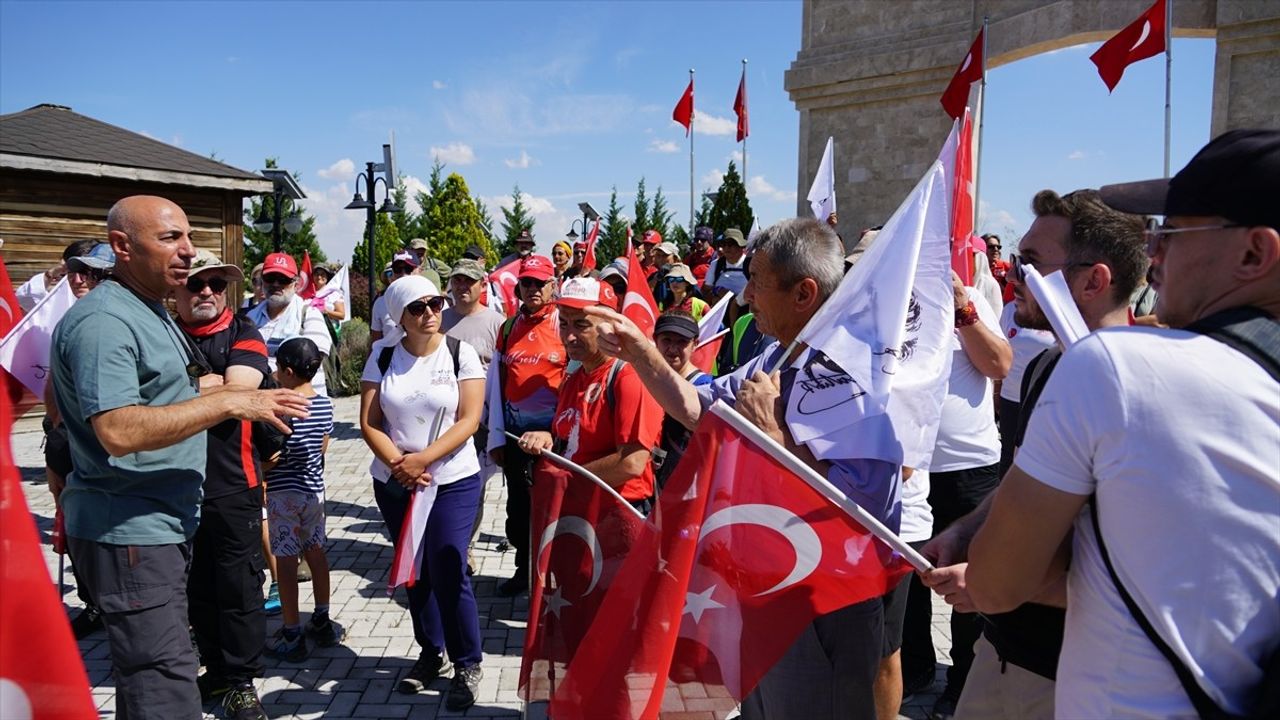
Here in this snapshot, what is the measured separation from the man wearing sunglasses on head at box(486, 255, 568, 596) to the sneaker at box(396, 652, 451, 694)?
1291mm

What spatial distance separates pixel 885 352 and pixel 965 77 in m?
8.80

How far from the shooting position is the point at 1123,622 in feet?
4.67

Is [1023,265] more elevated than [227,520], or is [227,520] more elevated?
[1023,265]

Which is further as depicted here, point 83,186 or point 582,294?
point 83,186

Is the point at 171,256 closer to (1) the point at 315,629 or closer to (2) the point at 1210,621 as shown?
(1) the point at 315,629

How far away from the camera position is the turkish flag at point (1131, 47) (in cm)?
1000

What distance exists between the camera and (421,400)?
4418 mm

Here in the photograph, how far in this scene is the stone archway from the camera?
15.7 metres

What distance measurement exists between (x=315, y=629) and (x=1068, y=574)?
15.1ft

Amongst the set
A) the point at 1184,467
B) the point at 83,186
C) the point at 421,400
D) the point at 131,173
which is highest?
the point at 131,173

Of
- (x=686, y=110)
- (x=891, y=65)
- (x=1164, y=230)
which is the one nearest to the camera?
(x=1164, y=230)

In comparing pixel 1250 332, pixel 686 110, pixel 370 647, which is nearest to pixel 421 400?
pixel 370 647

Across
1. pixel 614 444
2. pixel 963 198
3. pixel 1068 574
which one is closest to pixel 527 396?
pixel 614 444

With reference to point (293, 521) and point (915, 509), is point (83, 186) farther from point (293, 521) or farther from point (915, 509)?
point (915, 509)
